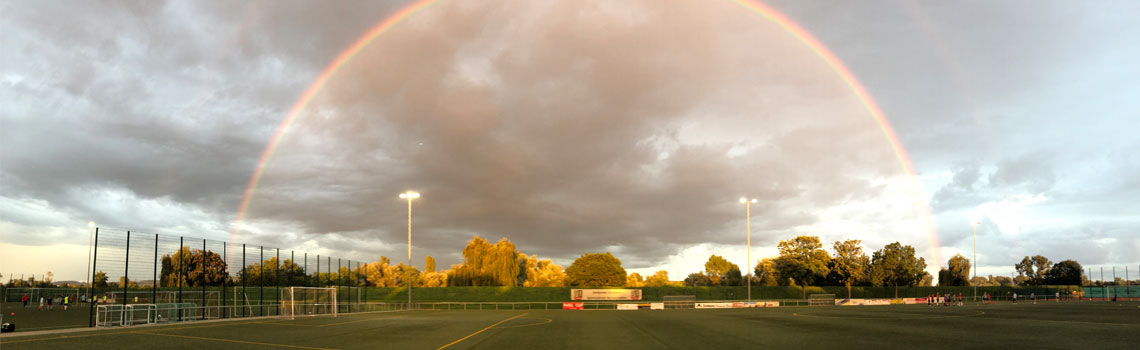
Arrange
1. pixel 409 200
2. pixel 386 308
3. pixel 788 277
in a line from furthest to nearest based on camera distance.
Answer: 1. pixel 788 277
2. pixel 386 308
3. pixel 409 200

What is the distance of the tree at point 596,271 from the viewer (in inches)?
4082

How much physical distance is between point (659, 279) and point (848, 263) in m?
56.7

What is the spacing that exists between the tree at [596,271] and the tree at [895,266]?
38.2 m

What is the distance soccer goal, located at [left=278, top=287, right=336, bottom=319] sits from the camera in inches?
1588

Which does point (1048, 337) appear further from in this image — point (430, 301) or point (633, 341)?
point (430, 301)

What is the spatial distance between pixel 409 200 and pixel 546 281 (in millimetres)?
62508

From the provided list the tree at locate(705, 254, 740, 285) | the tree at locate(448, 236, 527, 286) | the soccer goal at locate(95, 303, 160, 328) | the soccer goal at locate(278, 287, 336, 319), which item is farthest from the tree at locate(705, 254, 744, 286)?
the soccer goal at locate(95, 303, 160, 328)

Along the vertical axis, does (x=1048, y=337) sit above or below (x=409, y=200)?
below

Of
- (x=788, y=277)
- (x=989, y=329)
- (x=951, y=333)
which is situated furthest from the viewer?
(x=788, y=277)

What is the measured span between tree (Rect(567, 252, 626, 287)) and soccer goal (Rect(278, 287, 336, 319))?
61706 millimetres

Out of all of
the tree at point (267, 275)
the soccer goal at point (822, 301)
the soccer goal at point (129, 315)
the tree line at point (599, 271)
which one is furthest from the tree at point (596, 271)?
the soccer goal at point (129, 315)

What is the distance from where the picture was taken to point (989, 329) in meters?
24.3

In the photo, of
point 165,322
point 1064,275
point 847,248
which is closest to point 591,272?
point 847,248

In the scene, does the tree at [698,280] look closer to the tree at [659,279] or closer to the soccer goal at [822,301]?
the tree at [659,279]
